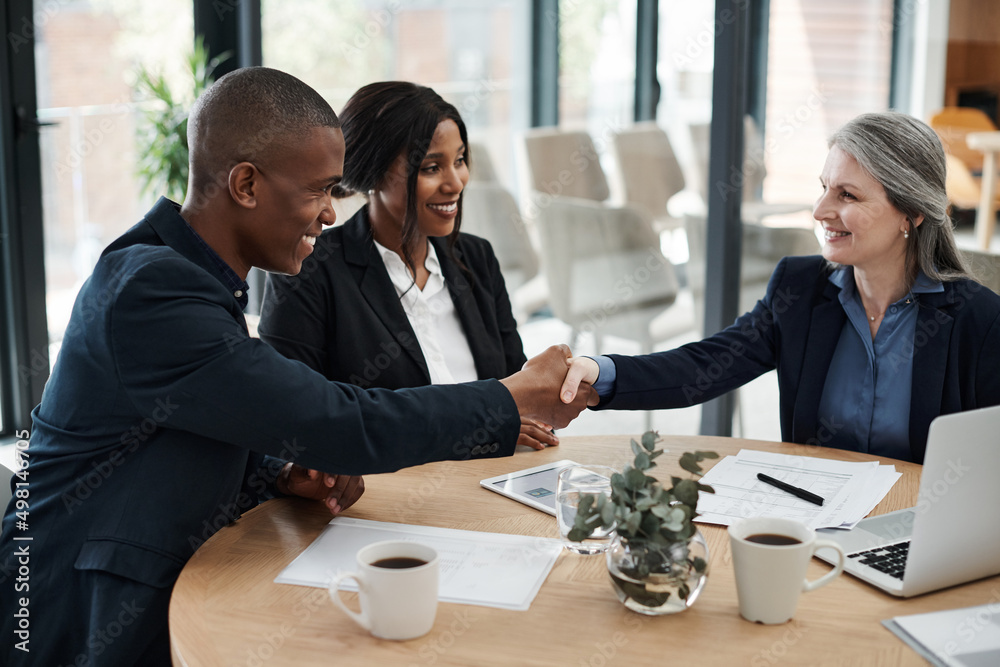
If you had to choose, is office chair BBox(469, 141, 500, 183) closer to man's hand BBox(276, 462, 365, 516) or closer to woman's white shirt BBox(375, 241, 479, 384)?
woman's white shirt BBox(375, 241, 479, 384)

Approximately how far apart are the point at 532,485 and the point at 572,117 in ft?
8.22

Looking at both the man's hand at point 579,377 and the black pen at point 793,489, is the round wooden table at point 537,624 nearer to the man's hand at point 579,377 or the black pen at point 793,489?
the black pen at point 793,489

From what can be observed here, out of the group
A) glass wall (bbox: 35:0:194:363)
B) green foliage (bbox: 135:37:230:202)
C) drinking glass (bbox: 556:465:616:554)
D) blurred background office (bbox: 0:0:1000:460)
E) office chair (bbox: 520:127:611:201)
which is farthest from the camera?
office chair (bbox: 520:127:611:201)

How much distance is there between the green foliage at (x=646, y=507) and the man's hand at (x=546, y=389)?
424mm

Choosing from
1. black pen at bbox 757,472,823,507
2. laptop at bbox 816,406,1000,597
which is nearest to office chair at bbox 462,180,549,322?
black pen at bbox 757,472,823,507

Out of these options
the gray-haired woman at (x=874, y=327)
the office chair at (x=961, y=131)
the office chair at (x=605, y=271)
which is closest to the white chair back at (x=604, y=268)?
the office chair at (x=605, y=271)

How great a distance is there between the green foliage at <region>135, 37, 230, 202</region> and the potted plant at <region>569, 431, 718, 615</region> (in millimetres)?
2855

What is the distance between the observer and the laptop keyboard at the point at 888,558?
4.17 ft

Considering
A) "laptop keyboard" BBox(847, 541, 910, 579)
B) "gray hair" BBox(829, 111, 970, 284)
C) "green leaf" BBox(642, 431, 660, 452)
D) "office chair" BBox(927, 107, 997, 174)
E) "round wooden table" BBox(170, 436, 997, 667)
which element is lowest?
"round wooden table" BBox(170, 436, 997, 667)

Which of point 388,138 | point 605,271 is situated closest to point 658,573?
point 388,138

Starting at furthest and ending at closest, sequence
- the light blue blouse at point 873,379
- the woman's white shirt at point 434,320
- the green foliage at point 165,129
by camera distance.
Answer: the green foliage at point 165,129
the woman's white shirt at point 434,320
the light blue blouse at point 873,379

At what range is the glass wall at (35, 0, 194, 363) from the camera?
137 inches

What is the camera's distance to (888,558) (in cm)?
131

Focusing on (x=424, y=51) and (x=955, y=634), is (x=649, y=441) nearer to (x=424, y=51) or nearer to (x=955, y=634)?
(x=955, y=634)
